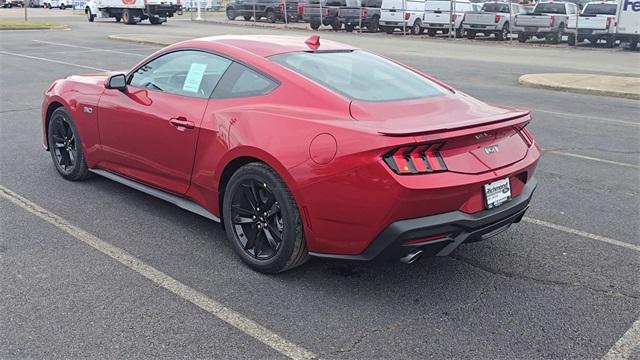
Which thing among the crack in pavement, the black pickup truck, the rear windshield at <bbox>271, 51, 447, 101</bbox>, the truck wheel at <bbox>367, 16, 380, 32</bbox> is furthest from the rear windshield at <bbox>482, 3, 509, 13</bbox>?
the crack in pavement

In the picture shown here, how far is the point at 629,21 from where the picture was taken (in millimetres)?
24438

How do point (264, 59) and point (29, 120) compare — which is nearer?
point (264, 59)

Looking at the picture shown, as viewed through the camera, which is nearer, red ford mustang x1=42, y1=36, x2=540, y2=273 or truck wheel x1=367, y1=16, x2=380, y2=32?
red ford mustang x1=42, y1=36, x2=540, y2=273

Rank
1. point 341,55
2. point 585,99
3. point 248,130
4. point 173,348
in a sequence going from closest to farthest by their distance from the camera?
point 173,348 → point 248,130 → point 341,55 → point 585,99

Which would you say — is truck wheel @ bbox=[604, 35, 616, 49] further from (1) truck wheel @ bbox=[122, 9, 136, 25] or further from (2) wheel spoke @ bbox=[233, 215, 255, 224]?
(1) truck wheel @ bbox=[122, 9, 136, 25]

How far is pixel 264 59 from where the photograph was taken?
165 inches

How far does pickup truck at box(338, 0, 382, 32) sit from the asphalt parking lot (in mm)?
28158

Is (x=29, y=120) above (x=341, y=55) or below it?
below

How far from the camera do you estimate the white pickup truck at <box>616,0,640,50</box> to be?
24109 millimetres

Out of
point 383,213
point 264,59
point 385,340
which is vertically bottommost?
point 385,340

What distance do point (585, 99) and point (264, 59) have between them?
9.96 meters

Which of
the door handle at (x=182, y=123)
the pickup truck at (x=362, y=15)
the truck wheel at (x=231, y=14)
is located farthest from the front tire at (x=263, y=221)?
the truck wheel at (x=231, y=14)

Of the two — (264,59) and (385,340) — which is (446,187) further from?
(264,59)

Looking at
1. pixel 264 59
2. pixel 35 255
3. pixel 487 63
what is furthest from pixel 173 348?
pixel 487 63
